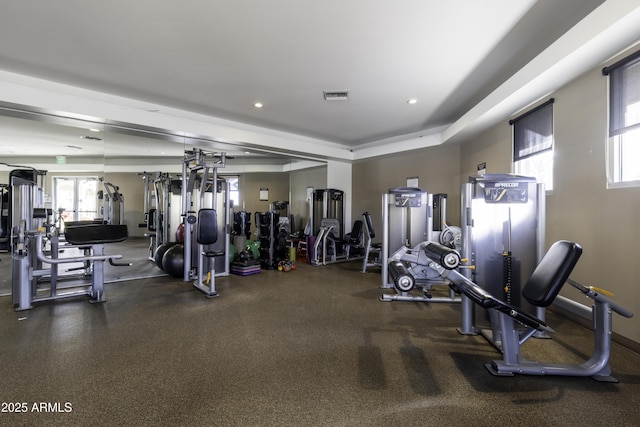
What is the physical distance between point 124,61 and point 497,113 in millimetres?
4586

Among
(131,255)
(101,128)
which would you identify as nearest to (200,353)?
(101,128)

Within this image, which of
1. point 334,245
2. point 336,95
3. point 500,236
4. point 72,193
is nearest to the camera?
point 500,236

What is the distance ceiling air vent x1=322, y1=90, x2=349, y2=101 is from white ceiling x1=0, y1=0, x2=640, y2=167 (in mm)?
89

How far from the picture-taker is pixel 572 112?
3.00 m

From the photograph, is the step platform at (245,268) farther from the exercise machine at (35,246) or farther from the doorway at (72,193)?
the doorway at (72,193)

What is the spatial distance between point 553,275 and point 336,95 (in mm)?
3290

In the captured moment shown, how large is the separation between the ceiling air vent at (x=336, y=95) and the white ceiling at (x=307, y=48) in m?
0.09

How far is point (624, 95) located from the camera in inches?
98.0

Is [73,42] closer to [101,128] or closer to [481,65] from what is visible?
[101,128]

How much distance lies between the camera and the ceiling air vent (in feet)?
13.1

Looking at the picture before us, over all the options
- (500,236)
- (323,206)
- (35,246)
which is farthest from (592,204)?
(35,246)

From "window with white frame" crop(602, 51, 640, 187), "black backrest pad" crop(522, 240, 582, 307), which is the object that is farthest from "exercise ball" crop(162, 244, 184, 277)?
"window with white frame" crop(602, 51, 640, 187)

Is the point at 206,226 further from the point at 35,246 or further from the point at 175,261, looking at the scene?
the point at 35,246

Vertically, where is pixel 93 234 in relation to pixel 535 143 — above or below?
below
